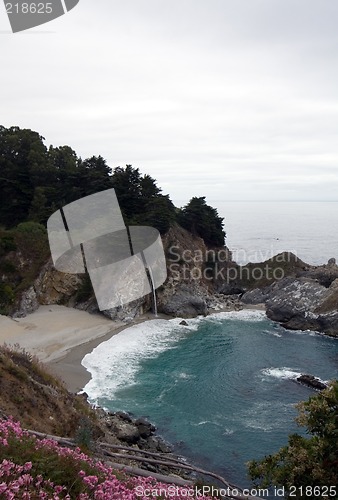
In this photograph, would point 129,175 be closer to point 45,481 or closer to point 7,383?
point 7,383

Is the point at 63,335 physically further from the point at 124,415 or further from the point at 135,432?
the point at 135,432

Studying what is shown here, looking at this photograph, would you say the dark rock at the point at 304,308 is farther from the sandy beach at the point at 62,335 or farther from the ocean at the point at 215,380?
the sandy beach at the point at 62,335

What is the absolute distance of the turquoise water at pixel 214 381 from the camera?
18797 mm

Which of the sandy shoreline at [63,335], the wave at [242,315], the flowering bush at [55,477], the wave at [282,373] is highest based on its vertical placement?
the flowering bush at [55,477]

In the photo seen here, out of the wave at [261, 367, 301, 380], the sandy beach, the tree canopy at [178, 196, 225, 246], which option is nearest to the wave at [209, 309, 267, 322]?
the sandy beach

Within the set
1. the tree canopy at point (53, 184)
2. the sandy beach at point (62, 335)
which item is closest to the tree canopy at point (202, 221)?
the tree canopy at point (53, 184)

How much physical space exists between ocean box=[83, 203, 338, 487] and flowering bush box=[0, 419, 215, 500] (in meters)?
11.4

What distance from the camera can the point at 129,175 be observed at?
157ft

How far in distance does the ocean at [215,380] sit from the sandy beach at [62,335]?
3.48 feet

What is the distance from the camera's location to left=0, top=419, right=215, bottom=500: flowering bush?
464cm

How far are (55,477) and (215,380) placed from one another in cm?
2179

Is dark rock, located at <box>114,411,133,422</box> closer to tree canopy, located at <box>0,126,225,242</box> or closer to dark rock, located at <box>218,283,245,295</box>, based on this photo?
tree canopy, located at <box>0,126,225,242</box>

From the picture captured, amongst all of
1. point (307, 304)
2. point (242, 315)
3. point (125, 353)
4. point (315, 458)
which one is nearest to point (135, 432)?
point (125, 353)

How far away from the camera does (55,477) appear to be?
525 cm
